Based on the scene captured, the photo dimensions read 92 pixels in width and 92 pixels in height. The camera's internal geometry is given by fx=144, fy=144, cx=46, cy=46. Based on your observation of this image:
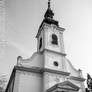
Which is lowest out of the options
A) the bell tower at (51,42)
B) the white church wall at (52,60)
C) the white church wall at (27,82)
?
the white church wall at (27,82)

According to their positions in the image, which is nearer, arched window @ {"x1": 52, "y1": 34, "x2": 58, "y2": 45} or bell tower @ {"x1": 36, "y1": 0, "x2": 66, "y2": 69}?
bell tower @ {"x1": 36, "y1": 0, "x2": 66, "y2": 69}

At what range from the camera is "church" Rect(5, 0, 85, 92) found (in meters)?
16.7

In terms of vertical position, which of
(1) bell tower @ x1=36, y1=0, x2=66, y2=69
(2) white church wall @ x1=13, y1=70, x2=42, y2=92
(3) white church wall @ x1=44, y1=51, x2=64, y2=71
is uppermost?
(1) bell tower @ x1=36, y1=0, x2=66, y2=69

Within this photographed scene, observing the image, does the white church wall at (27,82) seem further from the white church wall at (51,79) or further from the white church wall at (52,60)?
the white church wall at (52,60)

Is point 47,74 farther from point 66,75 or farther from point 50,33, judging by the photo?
point 50,33

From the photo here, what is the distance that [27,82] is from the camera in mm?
16969

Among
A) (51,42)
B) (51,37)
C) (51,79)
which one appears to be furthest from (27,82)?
(51,37)

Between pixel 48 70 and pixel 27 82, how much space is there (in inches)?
121

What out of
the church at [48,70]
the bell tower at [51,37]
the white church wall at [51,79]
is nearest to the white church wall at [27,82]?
the church at [48,70]

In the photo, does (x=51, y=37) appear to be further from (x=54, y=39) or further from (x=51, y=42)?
(x=51, y=42)

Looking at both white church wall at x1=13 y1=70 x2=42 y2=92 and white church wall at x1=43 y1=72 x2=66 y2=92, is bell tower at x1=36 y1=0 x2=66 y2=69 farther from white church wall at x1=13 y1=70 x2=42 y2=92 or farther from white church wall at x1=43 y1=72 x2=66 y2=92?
white church wall at x1=13 y1=70 x2=42 y2=92

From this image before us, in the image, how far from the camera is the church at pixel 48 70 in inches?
658

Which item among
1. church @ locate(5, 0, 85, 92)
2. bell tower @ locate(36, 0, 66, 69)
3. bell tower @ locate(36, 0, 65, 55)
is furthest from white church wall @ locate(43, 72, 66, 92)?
bell tower @ locate(36, 0, 65, 55)

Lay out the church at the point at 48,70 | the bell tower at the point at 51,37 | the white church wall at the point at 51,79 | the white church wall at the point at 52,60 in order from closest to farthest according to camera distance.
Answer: the church at the point at 48,70
the white church wall at the point at 51,79
the white church wall at the point at 52,60
the bell tower at the point at 51,37
